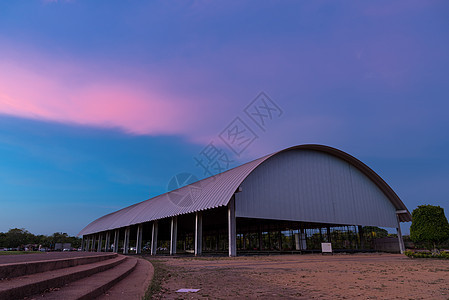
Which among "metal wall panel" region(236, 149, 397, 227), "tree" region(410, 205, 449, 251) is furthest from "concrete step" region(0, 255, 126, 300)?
"tree" region(410, 205, 449, 251)

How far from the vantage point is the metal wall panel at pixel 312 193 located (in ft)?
90.8

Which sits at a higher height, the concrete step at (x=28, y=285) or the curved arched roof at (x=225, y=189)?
the curved arched roof at (x=225, y=189)

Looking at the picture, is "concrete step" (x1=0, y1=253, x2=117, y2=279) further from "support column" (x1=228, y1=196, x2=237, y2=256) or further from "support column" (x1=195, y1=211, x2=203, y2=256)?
"support column" (x1=195, y1=211, x2=203, y2=256)

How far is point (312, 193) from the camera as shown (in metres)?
31.7

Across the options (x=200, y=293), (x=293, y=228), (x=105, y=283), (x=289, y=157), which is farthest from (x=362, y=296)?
(x=293, y=228)

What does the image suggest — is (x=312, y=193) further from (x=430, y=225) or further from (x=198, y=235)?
(x=198, y=235)

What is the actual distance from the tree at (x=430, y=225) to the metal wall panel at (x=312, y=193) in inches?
362

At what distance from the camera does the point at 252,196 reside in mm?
27031

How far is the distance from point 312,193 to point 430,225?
36.0 ft

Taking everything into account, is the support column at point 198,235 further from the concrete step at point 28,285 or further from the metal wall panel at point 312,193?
the concrete step at point 28,285

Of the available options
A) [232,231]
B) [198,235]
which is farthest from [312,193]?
[198,235]

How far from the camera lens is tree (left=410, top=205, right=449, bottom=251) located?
23359 millimetres

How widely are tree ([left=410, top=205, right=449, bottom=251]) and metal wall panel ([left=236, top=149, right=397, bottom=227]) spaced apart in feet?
30.1

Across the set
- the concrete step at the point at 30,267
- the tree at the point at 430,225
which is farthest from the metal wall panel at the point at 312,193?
the concrete step at the point at 30,267
